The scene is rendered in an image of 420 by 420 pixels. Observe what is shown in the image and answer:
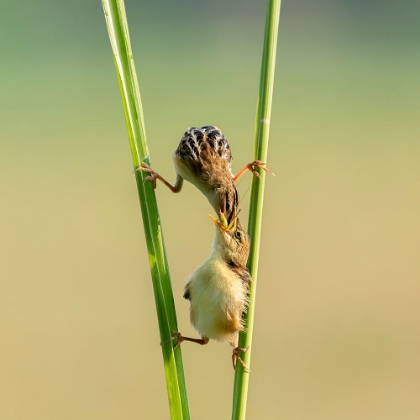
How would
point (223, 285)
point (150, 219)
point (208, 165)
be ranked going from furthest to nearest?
1. point (208, 165)
2. point (223, 285)
3. point (150, 219)

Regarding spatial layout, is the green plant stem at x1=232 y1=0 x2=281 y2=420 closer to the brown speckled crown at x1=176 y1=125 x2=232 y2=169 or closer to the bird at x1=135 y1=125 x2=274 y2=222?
the bird at x1=135 y1=125 x2=274 y2=222

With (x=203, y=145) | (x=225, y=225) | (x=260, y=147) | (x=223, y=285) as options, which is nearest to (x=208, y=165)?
(x=203, y=145)

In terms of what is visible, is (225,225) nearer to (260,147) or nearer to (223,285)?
(223,285)

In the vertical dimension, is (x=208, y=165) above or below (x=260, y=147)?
below

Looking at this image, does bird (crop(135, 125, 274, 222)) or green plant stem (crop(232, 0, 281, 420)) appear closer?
green plant stem (crop(232, 0, 281, 420))

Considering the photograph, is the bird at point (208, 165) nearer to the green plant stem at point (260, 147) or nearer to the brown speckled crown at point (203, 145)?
the brown speckled crown at point (203, 145)

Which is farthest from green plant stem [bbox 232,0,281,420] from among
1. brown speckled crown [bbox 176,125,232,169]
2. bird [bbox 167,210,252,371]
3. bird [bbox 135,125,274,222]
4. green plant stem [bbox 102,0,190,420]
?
brown speckled crown [bbox 176,125,232,169]
